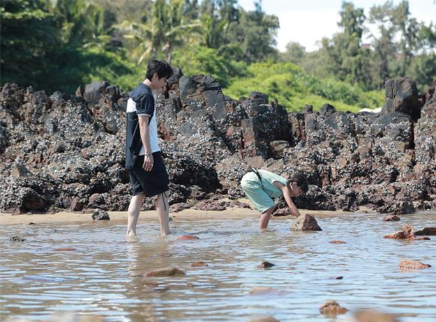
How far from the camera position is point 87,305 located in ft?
16.8

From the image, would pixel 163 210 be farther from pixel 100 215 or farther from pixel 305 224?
pixel 100 215

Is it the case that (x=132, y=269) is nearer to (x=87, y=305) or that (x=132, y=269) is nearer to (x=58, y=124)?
(x=87, y=305)

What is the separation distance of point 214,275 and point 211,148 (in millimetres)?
9907

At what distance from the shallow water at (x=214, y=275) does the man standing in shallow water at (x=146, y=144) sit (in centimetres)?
47

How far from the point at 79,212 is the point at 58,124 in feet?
15.1

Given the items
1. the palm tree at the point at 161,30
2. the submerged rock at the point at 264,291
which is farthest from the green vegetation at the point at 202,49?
the submerged rock at the point at 264,291

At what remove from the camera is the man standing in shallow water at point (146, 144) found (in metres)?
8.85

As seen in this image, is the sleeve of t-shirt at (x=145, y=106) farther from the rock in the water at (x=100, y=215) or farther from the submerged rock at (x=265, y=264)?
the rock in the water at (x=100, y=215)

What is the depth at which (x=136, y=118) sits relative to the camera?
9039 millimetres

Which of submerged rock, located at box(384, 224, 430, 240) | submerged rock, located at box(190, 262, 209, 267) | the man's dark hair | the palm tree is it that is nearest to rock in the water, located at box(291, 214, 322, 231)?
submerged rock, located at box(384, 224, 430, 240)

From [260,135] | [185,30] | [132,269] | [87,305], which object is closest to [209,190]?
[260,135]

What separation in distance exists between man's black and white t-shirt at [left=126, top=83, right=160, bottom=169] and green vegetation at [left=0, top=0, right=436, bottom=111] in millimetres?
36073

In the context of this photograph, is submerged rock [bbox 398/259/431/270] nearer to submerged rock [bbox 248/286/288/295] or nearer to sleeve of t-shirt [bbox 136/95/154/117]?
submerged rock [bbox 248/286/288/295]

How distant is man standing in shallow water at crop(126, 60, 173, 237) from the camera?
885 centimetres
